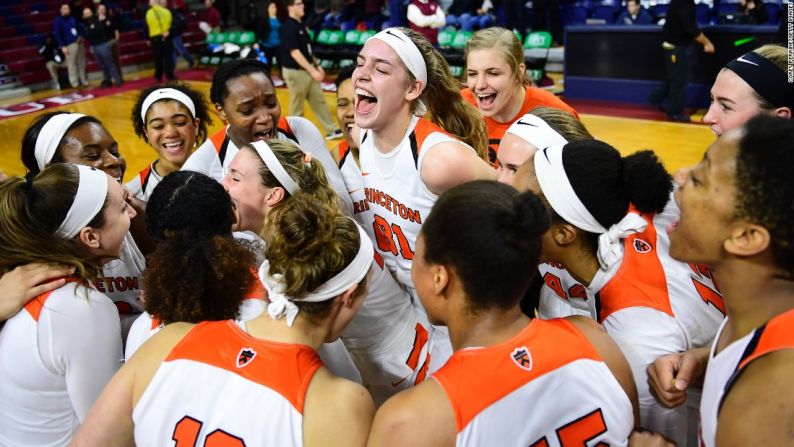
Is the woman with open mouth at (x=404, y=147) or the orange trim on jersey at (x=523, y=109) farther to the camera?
the orange trim on jersey at (x=523, y=109)

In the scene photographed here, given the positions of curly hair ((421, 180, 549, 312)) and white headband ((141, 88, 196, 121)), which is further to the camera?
white headband ((141, 88, 196, 121))

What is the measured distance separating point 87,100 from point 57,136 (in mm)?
12505

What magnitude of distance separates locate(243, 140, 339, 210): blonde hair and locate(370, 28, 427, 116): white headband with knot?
62 centimetres

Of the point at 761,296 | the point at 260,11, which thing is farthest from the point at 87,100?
the point at 761,296

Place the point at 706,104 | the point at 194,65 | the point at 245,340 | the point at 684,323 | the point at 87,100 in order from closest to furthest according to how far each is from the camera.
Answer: the point at 245,340 < the point at 684,323 < the point at 706,104 < the point at 87,100 < the point at 194,65

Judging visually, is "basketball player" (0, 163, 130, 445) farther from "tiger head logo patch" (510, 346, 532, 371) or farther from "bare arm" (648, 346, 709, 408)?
"bare arm" (648, 346, 709, 408)

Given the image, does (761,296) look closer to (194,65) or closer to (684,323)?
(684,323)

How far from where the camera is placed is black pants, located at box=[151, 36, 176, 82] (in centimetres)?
1609

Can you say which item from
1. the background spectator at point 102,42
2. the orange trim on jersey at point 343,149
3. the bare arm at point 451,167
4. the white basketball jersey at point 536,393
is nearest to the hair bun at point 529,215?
the white basketball jersey at point 536,393

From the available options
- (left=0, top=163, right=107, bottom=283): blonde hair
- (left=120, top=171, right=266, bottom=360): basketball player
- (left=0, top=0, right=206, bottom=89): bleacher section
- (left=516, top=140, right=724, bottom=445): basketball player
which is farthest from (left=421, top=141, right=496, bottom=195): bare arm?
(left=0, top=0, right=206, bottom=89): bleacher section

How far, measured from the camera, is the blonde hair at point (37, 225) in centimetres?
225

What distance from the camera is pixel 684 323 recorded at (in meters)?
2.13

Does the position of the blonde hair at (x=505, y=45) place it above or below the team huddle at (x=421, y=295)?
above

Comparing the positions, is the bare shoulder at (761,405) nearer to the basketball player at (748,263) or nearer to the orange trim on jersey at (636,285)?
the basketball player at (748,263)
